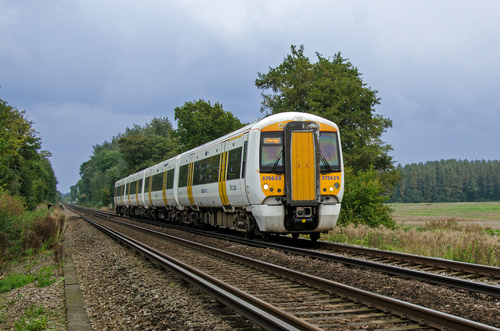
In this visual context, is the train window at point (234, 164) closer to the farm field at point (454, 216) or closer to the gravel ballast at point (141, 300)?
the gravel ballast at point (141, 300)

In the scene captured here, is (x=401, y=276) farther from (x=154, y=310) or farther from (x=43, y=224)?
(x=43, y=224)

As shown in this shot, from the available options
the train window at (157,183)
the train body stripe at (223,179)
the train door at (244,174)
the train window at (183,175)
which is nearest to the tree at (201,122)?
the train window at (157,183)

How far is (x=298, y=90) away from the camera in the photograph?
31.8 metres

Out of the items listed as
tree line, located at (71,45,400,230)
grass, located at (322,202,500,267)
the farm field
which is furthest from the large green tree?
grass, located at (322,202,500,267)

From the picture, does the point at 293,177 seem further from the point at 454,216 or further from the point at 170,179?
the point at 454,216

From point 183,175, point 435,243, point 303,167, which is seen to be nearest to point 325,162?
point 303,167

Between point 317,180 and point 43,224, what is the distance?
13504mm

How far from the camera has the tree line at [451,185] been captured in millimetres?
119125

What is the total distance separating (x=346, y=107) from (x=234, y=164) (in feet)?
64.2

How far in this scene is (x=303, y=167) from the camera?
11.3m

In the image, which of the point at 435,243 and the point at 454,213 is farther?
the point at 454,213

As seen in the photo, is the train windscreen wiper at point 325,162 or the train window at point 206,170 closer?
the train windscreen wiper at point 325,162

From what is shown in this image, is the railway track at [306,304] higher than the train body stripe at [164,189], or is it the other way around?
the train body stripe at [164,189]

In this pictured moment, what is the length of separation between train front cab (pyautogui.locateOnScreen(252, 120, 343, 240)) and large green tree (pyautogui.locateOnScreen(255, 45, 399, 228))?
53.7 ft
